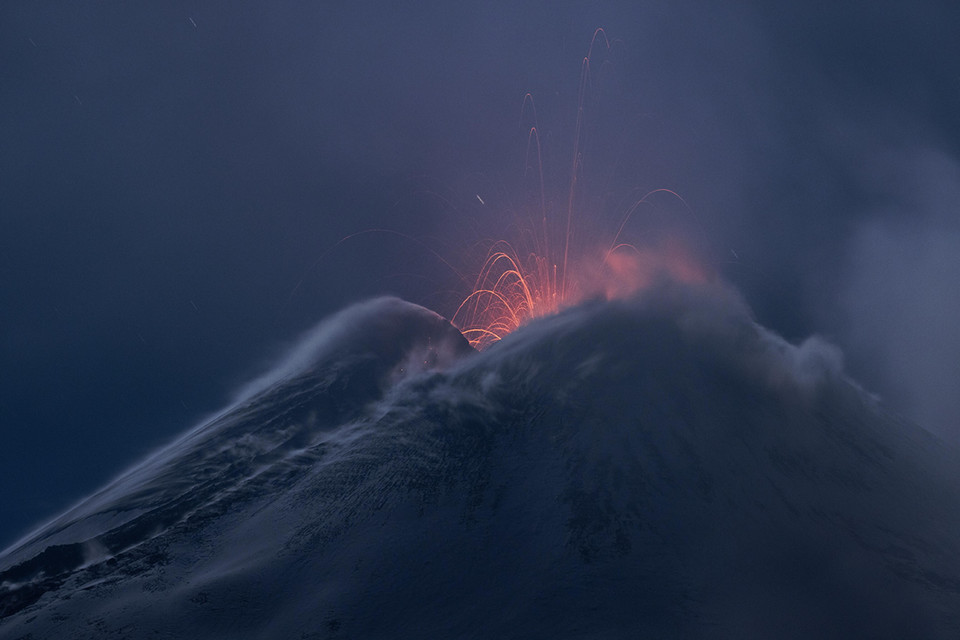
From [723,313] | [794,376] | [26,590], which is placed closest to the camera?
[26,590]

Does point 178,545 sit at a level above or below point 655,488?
below

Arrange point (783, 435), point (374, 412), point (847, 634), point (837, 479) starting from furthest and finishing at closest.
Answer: point (374, 412), point (783, 435), point (837, 479), point (847, 634)

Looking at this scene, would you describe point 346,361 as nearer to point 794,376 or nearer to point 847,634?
point 794,376

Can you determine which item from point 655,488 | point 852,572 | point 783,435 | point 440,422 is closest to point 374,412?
point 440,422

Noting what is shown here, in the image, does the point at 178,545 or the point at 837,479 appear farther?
the point at 837,479

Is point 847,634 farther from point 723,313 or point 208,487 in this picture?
point 723,313

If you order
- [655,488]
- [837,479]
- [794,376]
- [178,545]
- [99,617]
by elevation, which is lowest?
[99,617]
